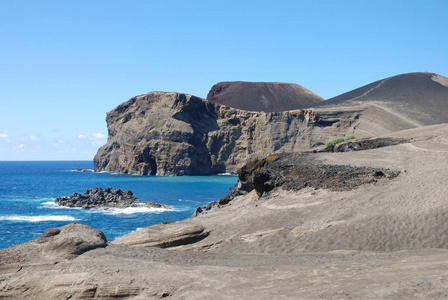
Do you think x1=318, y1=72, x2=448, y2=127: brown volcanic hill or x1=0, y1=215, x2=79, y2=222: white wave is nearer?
x1=0, y1=215, x2=79, y2=222: white wave

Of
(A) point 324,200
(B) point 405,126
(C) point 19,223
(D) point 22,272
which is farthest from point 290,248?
(B) point 405,126

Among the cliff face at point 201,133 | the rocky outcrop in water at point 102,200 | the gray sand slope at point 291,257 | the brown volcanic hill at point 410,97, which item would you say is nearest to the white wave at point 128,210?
the rocky outcrop in water at point 102,200

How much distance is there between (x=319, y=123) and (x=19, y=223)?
73128mm

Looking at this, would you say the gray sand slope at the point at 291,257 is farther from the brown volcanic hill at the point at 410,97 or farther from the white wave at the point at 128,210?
the brown volcanic hill at the point at 410,97

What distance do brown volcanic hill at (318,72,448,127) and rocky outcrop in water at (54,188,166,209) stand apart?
209 feet

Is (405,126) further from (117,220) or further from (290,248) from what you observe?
(290,248)

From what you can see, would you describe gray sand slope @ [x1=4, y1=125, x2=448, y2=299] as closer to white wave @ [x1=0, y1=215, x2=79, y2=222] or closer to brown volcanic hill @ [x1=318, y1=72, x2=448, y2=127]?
white wave @ [x1=0, y1=215, x2=79, y2=222]

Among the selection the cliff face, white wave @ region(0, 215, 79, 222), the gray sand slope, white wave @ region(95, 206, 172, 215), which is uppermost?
the cliff face

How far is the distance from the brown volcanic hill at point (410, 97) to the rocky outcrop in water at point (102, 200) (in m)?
63.7

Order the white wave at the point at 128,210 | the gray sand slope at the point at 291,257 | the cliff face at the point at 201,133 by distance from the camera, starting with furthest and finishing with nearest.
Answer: the cliff face at the point at 201,133, the white wave at the point at 128,210, the gray sand slope at the point at 291,257

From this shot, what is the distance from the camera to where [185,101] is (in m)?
103

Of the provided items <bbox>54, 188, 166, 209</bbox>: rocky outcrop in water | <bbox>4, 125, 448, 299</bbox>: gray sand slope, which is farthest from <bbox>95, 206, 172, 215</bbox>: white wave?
<bbox>4, 125, 448, 299</bbox>: gray sand slope

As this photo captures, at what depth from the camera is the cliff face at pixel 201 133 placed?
98.3 m

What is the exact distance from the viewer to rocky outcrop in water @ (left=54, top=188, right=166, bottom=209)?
151ft
